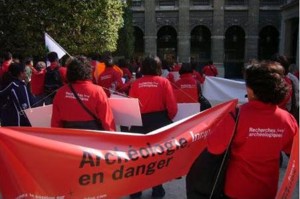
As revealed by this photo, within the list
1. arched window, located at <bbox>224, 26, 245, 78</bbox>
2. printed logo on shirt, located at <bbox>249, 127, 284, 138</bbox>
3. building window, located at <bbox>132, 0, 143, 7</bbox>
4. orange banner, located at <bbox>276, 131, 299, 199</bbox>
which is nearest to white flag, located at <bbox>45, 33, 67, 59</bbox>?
printed logo on shirt, located at <bbox>249, 127, 284, 138</bbox>

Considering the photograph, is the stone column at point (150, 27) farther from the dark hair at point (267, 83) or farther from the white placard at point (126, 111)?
the dark hair at point (267, 83)

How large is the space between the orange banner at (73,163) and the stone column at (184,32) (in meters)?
34.9

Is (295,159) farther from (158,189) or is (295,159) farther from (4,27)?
(4,27)

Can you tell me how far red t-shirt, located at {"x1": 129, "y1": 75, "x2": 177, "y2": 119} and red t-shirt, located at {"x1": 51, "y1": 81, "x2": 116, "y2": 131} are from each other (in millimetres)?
1016

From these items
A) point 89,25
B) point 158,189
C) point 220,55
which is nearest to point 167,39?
point 220,55

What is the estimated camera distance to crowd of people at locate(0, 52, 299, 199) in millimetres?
3021

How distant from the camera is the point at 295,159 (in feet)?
9.44

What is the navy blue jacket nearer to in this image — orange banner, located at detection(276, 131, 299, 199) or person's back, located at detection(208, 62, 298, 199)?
person's back, located at detection(208, 62, 298, 199)

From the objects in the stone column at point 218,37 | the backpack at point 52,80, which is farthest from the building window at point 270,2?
the backpack at point 52,80

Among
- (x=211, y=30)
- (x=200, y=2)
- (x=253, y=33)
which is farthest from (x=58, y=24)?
(x=253, y=33)

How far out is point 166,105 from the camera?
233 inches

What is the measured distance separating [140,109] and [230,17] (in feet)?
113

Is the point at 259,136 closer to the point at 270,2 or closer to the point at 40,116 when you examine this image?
the point at 40,116

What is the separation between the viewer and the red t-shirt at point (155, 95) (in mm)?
5848
